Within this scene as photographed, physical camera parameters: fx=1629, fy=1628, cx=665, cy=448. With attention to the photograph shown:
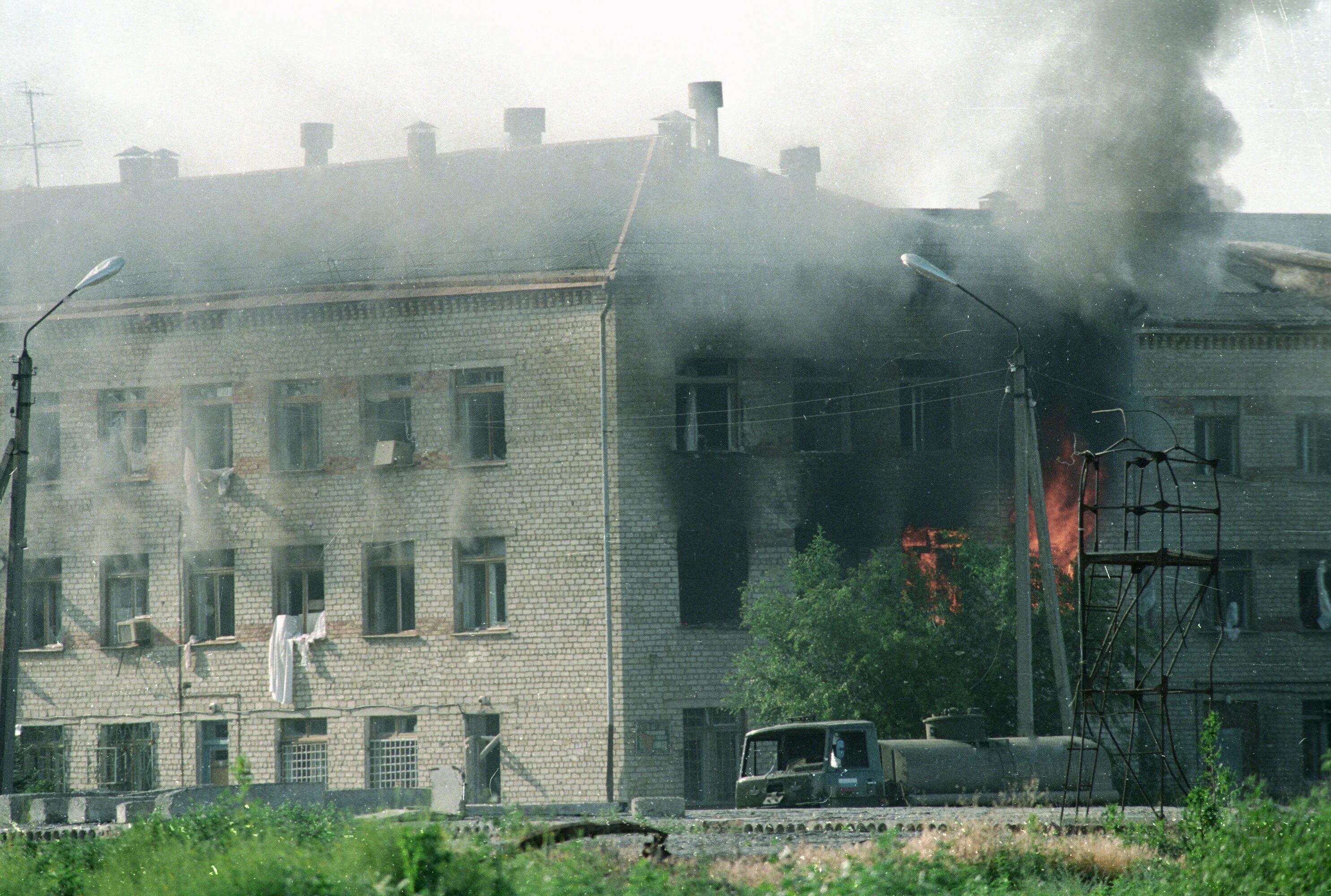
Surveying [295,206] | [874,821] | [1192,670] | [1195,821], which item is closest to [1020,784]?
[874,821]

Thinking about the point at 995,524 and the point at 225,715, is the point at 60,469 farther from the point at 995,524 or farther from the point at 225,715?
the point at 995,524

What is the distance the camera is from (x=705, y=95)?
32219 mm

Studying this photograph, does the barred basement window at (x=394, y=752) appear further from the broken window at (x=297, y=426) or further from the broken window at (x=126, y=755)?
the broken window at (x=297, y=426)

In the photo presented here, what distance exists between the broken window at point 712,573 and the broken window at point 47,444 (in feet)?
40.1

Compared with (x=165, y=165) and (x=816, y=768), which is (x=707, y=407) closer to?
(x=816, y=768)

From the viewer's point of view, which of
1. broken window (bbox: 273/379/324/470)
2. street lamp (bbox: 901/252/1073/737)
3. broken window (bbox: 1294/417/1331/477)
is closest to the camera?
street lamp (bbox: 901/252/1073/737)

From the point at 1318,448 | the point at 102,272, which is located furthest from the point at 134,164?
the point at 1318,448

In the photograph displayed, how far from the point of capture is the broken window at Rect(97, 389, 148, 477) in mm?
30656

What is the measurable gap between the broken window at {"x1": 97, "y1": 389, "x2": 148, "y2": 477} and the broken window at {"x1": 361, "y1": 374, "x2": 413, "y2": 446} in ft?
14.6

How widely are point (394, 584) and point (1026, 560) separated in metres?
11.9

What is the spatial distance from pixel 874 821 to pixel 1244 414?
1708cm

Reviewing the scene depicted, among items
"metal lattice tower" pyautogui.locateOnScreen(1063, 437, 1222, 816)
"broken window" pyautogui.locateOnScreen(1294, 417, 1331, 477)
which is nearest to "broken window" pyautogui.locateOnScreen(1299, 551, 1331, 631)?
"broken window" pyautogui.locateOnScreen(1294, 417, 1331, 477)

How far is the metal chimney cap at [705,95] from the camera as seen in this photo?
32156 mm

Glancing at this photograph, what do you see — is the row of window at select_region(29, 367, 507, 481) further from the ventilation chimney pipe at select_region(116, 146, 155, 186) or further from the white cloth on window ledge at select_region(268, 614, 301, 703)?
the ventilation chimney pipe at select_region(116, 146, 155, 186)
